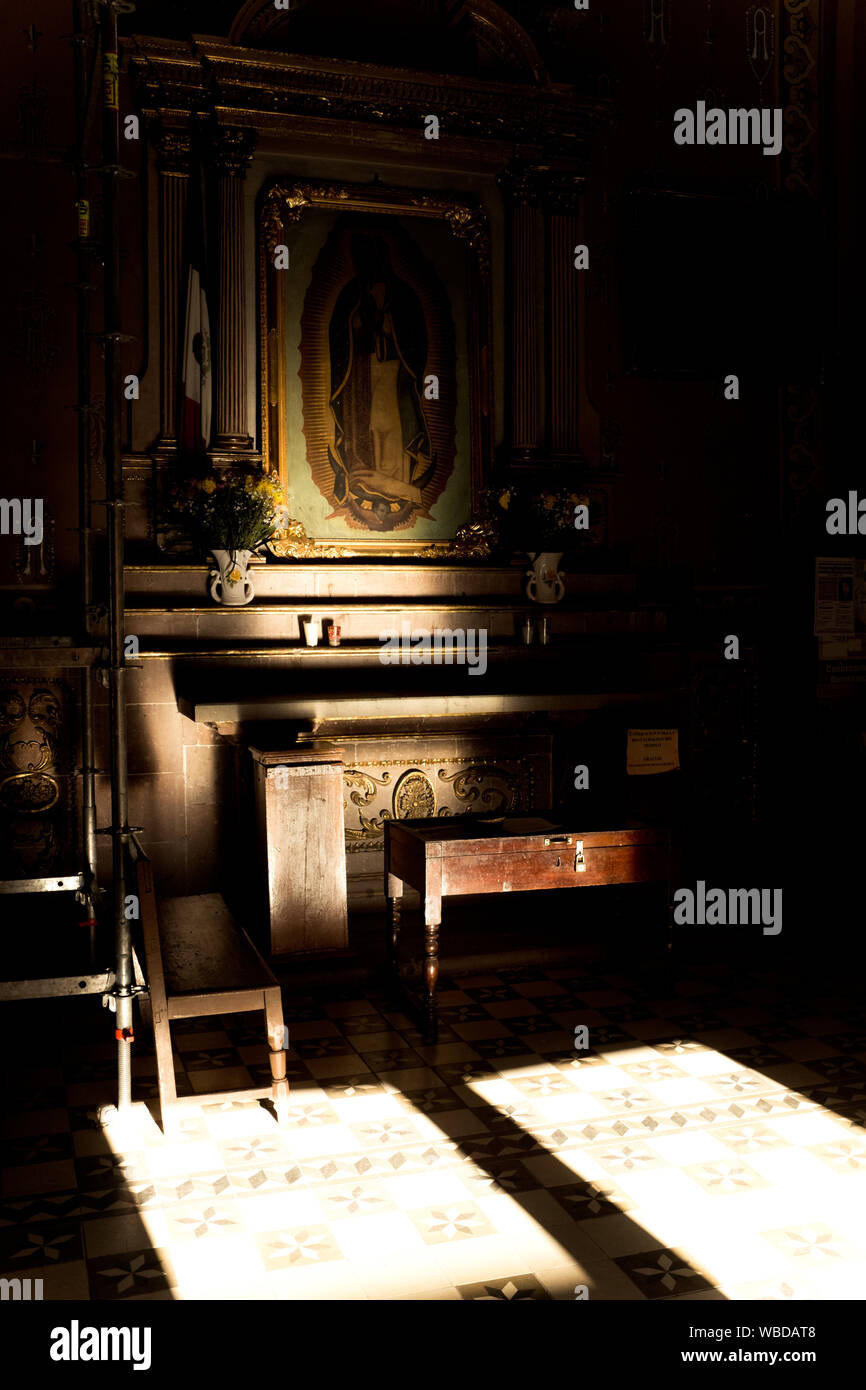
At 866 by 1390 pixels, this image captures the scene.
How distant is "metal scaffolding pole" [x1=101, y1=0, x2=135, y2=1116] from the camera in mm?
3891

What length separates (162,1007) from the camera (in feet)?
12.8

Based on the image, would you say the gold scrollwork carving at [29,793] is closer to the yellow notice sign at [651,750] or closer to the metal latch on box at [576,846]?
the metal latch on box at [576,846]

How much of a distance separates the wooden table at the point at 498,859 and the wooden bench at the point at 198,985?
744mm

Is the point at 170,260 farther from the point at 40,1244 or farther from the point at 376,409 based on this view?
the point at 40,1244

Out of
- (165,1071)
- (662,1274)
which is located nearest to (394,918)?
(165,1071)

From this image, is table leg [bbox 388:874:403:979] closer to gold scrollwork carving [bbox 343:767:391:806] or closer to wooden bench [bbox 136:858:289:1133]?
wooden bench [bbox 136:858:289:1133]

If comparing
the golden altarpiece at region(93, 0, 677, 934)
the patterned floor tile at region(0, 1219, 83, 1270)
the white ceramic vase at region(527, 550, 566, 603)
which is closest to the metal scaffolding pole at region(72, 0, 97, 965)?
the golden altarpiece at region(93, 0, 677, 934)

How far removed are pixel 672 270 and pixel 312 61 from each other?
7.79 ft

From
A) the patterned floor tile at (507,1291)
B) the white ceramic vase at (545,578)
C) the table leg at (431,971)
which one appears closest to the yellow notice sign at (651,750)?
the white ceramic vase at (545,578)

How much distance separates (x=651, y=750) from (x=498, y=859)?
5.02 ft

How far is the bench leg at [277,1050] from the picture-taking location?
4.02 metres

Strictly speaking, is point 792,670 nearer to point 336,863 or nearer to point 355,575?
point 355,575

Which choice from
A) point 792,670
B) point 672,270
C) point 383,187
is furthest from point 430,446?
point 792,670

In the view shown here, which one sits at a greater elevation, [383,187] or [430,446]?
[383,187]
